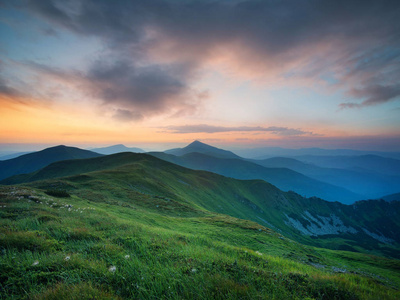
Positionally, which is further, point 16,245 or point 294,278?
point 16,245

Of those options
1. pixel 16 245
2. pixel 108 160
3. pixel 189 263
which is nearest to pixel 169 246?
pixel 189 263

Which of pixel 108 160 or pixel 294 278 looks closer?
pixel 294 278

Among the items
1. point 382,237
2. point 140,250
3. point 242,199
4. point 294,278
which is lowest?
point 382,237

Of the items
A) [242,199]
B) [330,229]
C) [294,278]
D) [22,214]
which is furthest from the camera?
[330,229]

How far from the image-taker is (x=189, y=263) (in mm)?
5664

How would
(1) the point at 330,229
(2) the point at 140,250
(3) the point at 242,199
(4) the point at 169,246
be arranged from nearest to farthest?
1. (2) the point at 140,250
2. (4) the point at 169,246
3. (3) the point at 242,199
4. (1) the point at 330,229

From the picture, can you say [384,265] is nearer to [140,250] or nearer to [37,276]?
[140,250]

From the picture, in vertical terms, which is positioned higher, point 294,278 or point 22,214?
point 22,214

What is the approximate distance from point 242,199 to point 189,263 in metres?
135

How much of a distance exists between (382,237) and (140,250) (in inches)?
11768

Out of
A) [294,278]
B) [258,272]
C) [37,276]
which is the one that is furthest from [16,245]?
[294,278]

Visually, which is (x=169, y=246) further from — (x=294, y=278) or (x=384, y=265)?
(x=384, y=265)

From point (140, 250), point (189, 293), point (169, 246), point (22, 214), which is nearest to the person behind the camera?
point (189, 293)

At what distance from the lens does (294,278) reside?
5426mm
